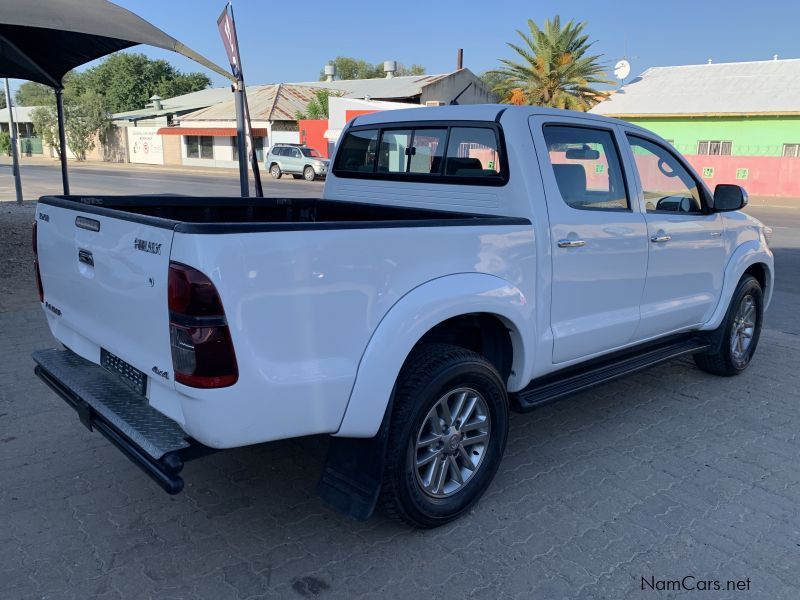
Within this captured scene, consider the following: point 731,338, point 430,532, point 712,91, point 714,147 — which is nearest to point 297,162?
point 714,147

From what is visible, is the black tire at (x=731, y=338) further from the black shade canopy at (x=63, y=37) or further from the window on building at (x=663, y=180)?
the black shade canopy at (x=63, y=37)

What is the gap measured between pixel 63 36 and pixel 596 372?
974 centimetres

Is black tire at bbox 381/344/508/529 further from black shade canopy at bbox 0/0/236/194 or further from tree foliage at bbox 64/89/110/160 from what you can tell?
tree foliage at bbox 64/89/110/160

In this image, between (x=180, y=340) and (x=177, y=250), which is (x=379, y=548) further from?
(x=177, y=250)

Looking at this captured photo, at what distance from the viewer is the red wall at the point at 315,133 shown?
38719 millimetres

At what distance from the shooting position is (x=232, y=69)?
802 cm

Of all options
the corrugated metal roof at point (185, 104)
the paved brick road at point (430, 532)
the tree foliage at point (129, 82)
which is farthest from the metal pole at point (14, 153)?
the tree foliage at point (129, 82)

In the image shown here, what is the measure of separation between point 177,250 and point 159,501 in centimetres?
163

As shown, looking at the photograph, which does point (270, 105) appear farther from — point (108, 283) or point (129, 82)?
point (108, 283)

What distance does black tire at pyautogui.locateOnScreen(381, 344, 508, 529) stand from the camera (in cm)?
292

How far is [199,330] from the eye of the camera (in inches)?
93.1

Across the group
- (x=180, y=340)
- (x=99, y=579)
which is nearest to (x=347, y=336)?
(x=180, y=340)
